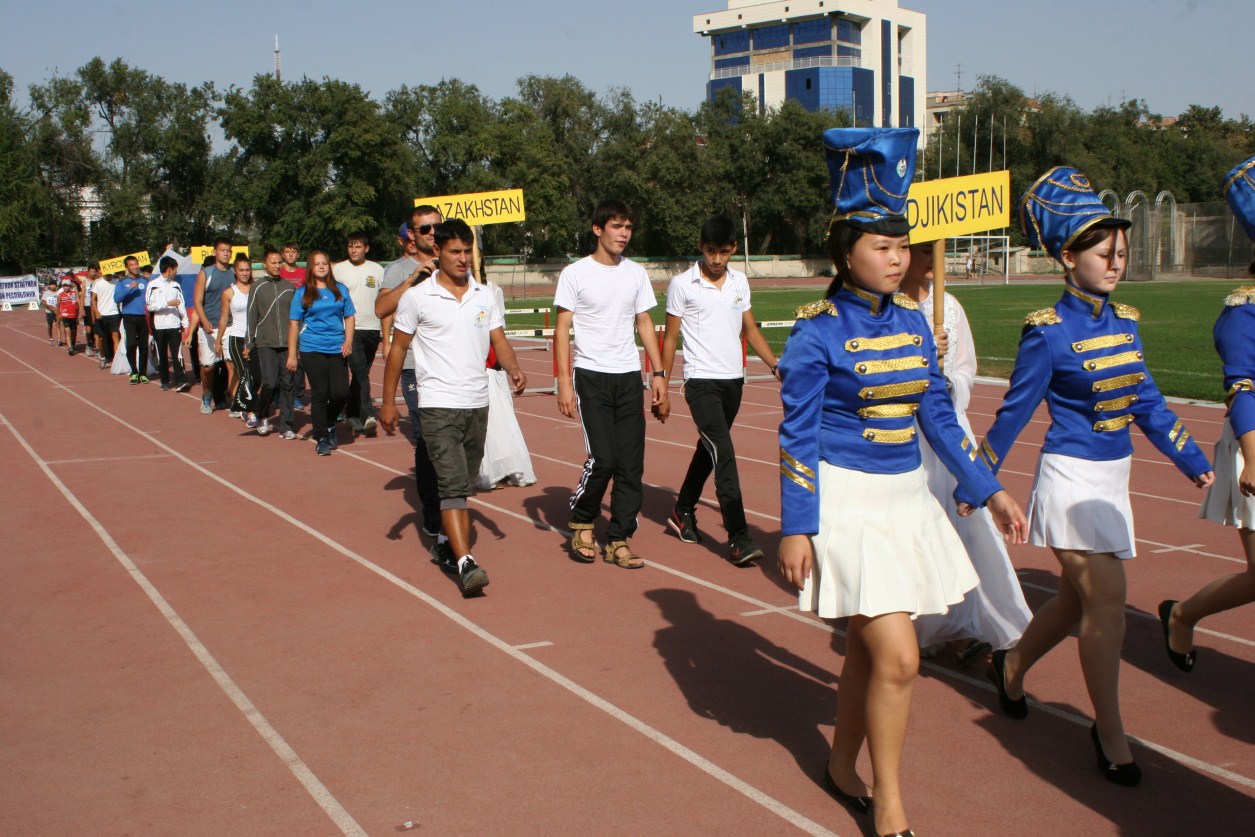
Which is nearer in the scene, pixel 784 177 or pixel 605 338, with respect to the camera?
pixel 605 338

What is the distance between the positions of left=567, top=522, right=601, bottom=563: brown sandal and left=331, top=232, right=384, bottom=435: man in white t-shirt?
6179mm

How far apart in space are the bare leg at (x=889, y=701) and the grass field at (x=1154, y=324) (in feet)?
41.1

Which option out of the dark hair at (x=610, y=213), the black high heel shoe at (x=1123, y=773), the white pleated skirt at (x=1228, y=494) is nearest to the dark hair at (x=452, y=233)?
the dark hair at (x=610, y=213)

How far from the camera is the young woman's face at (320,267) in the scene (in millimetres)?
12070

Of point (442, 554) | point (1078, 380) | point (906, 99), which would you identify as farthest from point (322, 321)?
point (906, 99)

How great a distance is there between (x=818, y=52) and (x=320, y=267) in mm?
128956

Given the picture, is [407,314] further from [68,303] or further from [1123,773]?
[68,303]

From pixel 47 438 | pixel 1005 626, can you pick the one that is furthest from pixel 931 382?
pixel 47 438

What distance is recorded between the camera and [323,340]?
12258mm

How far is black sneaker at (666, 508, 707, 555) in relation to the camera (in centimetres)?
825

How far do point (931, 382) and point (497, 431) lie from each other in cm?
644

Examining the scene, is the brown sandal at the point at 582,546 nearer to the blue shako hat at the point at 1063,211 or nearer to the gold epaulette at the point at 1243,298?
the blue shako hat at the point at 1063,211

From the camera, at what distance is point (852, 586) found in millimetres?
3781

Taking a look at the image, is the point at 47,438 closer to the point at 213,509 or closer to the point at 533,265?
the point at 213,509
